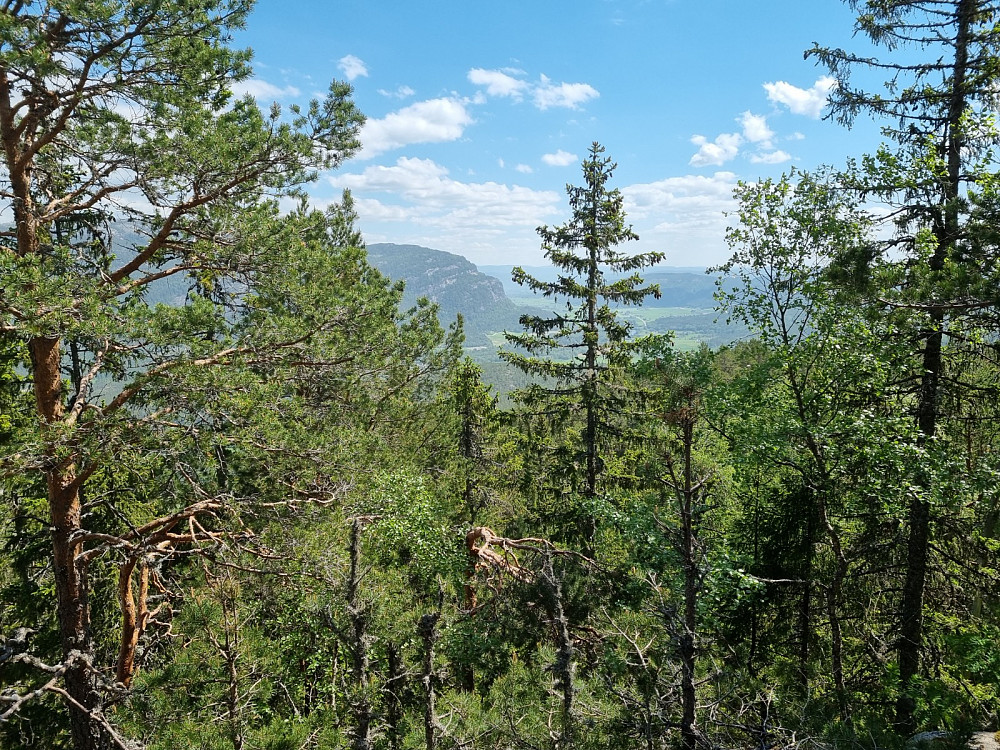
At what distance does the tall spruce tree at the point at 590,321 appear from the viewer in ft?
44.9

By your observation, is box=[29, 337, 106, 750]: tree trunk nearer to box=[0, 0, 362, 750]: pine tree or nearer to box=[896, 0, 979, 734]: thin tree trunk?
box=[0, 0, 362, 750]: pine tree

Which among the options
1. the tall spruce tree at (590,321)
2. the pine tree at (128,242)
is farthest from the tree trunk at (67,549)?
the tall spruce tree at (590,321)

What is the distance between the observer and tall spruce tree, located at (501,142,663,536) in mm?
13672

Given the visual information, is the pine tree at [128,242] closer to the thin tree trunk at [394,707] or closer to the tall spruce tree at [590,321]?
the thin tree trunk at [394,707]

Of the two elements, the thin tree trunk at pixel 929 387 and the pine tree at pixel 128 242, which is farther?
the thin tree trunk at pixel 929 387

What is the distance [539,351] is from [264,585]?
9.24 meters

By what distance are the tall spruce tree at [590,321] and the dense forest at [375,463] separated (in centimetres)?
257

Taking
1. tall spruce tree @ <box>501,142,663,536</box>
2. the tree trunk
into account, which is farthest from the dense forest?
tall spruce tree @ <box>501,142,663,536</box>

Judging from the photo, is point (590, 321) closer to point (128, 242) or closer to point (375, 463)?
point (375, 463)

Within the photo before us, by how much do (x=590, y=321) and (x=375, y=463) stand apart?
7.28 m

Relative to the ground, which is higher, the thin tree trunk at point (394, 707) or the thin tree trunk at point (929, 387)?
the thin tree trunk at point (929, 387)

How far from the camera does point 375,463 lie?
29.6 feet

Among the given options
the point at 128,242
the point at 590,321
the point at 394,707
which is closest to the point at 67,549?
the point at 128,242

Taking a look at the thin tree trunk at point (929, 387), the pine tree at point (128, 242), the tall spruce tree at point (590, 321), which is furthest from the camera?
the tall spruce tree at point (590, 321)
